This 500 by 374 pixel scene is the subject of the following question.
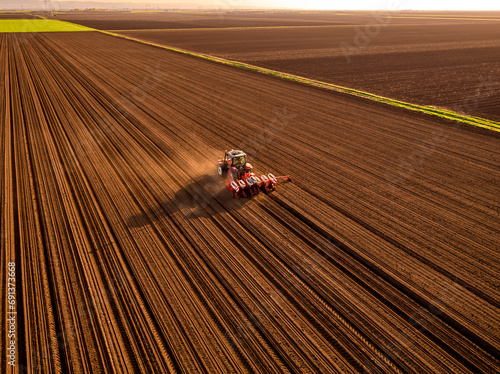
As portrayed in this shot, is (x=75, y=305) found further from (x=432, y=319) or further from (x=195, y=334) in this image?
(x=432, y=319)

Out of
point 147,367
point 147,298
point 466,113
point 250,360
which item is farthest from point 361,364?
point 466,113

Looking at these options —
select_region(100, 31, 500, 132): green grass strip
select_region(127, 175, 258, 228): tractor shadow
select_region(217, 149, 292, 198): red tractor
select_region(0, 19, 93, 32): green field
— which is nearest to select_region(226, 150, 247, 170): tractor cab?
select_region(217, 149, 292, 198): red tractor

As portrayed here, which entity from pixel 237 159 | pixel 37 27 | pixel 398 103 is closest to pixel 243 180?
pixel 237 159

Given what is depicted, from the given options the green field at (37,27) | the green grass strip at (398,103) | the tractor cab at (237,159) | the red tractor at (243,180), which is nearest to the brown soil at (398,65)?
the green grass strip at (398,103)

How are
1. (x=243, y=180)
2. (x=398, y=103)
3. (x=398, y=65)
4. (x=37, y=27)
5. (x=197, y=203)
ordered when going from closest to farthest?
1. (x=197, y=203)
2. (x=243, y=180)
3. (x=398, y=103)
4. (x=398, y=65)
5. (x=37, y=27)

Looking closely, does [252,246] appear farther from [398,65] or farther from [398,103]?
[398,65]

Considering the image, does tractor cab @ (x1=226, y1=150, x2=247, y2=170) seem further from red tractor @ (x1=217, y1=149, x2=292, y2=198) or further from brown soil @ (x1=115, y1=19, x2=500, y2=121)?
brown soil @ (x1=115, y1=19, x2=500, y2=121)
